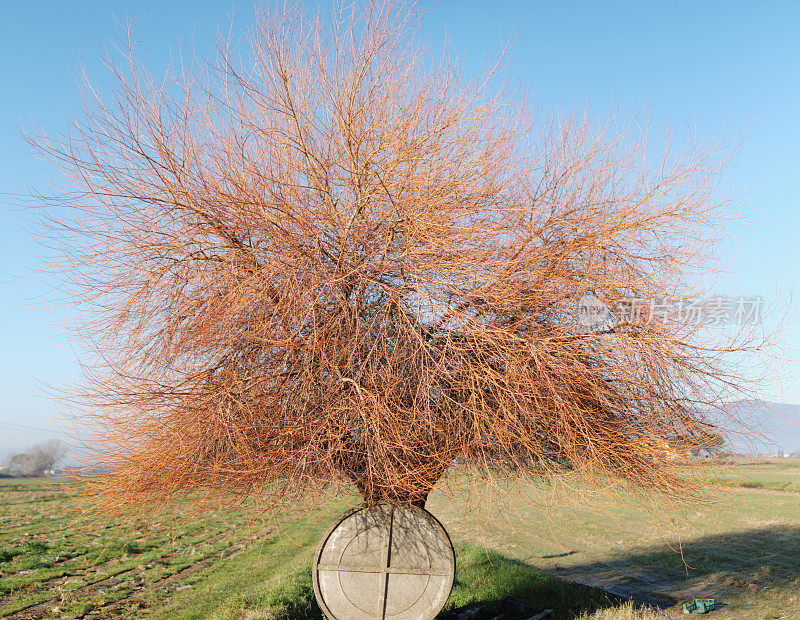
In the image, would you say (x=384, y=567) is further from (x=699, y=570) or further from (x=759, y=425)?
(x=699, y=570)

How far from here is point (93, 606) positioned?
1148 centimetres

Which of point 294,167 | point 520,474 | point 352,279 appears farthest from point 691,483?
point 294,167

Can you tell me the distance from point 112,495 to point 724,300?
667 centimetres

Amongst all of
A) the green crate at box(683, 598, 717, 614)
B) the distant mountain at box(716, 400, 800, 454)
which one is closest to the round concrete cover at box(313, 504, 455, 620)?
the distant mountain at box(716, 400, 800, 454)

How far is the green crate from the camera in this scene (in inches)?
406

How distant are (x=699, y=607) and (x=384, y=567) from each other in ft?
24.9

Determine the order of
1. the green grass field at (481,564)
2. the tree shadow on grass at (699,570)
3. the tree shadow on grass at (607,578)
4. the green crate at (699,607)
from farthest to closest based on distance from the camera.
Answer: the tree shadow on grass at (699,570)
the green crate at (699,607)
the tree shadow on grass at (607,578)
the green grass field at (481,564)

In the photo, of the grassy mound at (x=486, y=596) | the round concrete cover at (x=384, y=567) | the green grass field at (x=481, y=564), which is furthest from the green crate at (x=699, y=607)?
the round concrete cover at (x=384, y=567)

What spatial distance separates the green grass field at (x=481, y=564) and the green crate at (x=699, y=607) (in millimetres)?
207

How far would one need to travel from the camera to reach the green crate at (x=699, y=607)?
1032 centimetres

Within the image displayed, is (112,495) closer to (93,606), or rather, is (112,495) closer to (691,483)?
(691,483)

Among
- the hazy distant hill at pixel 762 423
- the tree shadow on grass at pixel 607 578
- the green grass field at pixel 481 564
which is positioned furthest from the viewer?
the tree shadow on grass at pixel 607 578

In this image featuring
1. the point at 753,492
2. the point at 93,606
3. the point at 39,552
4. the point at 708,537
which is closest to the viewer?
the point at 93,606

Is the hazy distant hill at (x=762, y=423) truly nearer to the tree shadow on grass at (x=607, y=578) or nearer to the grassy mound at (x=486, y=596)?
the grassy mound at (x=486, y=596)
